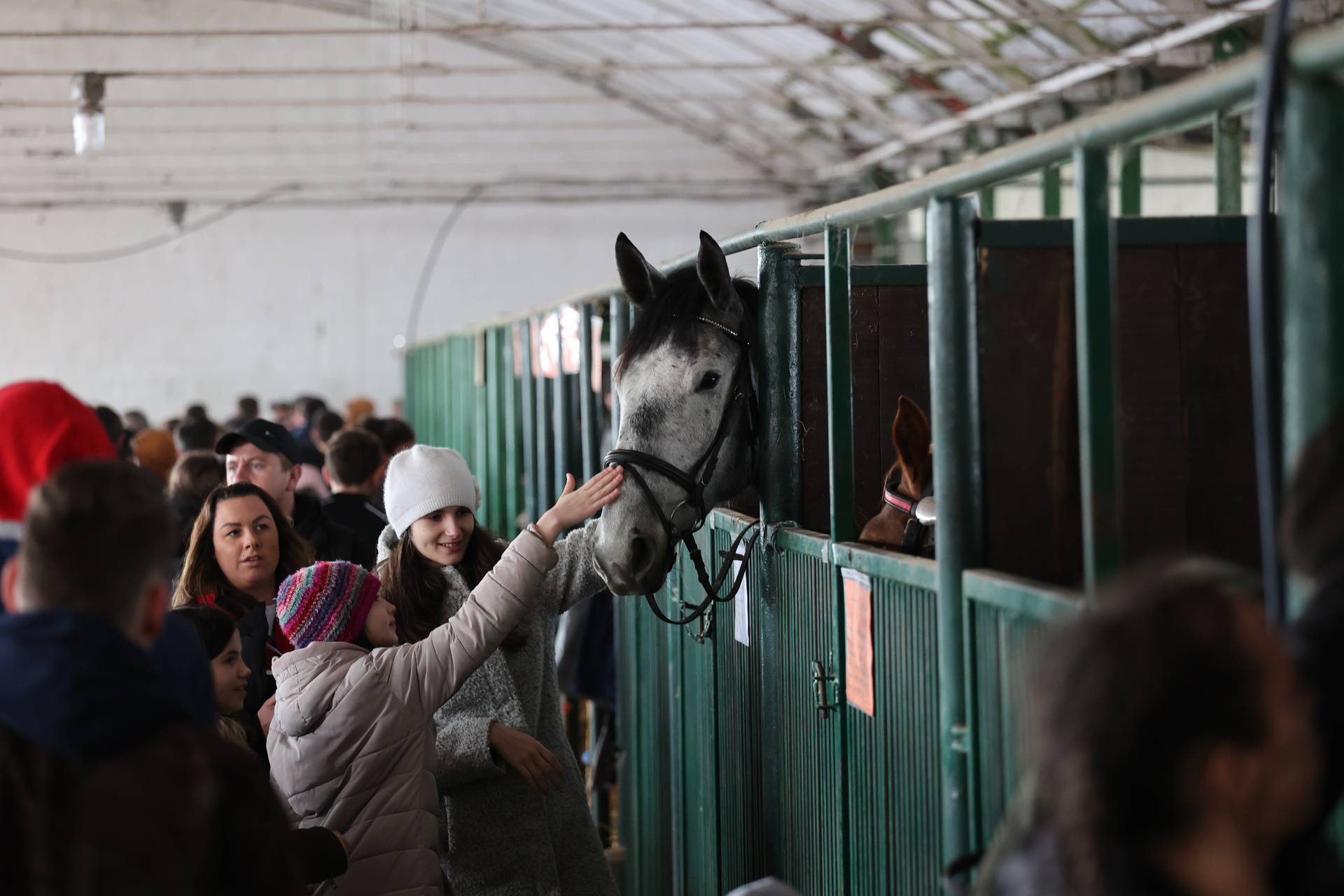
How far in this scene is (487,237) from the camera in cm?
1744

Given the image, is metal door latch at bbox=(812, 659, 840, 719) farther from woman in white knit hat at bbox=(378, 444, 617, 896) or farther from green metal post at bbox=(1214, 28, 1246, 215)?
green metal post at bbox=(1214, 28, 1246, 215)

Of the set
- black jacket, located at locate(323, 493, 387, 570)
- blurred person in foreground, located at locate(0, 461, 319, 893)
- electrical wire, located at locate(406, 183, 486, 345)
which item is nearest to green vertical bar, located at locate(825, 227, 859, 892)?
blurred person in foreground, located at locate(0, 461, 319, 893)

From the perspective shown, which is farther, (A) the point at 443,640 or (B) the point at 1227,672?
(A) the point at 443,640

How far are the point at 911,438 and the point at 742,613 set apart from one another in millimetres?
532

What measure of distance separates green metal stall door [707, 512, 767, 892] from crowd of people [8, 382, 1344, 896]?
1.29 ft

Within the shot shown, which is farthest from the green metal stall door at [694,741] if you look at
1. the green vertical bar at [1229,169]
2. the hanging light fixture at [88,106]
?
the hanging light fixture at [88,106]

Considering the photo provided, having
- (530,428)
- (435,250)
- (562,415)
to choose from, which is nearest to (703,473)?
(562,415)

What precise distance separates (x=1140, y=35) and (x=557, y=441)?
5.58 metres

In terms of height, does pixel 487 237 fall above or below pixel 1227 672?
above

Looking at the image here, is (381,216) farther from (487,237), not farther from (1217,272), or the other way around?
(1217,272)

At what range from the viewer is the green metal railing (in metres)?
1.22

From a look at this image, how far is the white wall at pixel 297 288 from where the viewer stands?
1712 centimetres

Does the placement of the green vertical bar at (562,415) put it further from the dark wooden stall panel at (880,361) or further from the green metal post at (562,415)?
the dark wooden stall panel at (880,361)

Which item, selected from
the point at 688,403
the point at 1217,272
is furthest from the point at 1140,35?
the point at 1217,272
